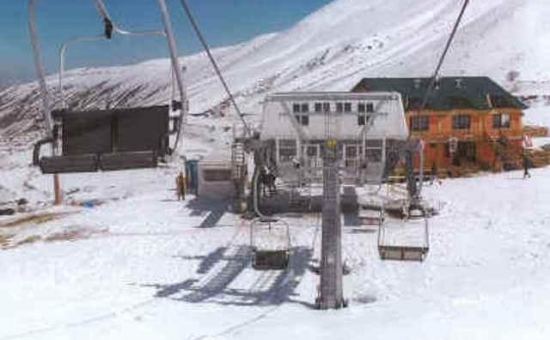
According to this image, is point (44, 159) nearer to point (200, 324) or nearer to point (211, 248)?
point (200, 324)

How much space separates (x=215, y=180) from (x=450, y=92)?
19348mm

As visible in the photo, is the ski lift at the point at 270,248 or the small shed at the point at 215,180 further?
the small shed at the point at 215,180

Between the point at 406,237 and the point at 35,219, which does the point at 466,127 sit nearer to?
the point at 406,237

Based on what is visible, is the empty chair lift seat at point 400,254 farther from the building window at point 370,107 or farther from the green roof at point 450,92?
the green roof at point 450,92

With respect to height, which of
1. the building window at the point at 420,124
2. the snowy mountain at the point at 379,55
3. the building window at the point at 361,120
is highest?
the snowy mountain at the point at 379,55

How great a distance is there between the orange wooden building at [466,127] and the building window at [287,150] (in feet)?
80.9

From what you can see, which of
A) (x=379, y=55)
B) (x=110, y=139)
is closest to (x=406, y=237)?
(x=110, y=139)

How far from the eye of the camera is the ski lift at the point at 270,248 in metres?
24.1

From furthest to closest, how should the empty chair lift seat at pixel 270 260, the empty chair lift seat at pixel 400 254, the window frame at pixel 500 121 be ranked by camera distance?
1. the window frame at pixel 500 121
2. the empty chair lift seat at pixel 270 260
3. the empty chair lift seat at pixel 400 254

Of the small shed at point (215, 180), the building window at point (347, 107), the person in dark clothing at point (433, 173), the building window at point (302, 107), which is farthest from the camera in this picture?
the person in dark clothing at point (433, 173)

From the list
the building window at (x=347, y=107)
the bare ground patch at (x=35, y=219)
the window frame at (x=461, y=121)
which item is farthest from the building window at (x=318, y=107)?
the window frame at (x=461, y=121)

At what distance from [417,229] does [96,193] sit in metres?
27.4

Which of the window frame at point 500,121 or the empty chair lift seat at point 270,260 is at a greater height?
the window frame at point 500,121

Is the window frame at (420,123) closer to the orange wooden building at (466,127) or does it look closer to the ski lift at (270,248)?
the orange wooden building at (466,127)
